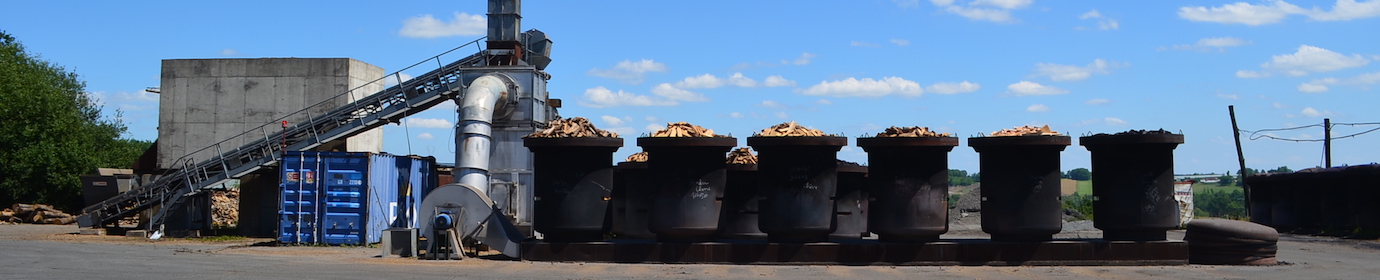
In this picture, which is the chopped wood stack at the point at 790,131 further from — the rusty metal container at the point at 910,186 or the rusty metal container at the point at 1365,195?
the rusty metal container at the point at 1365,195

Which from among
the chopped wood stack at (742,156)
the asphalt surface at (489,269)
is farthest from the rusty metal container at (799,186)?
the chopped wood stack at (742,156)

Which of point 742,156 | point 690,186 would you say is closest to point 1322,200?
point 742,156

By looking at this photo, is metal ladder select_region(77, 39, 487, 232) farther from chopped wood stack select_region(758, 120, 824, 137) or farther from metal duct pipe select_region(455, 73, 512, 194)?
chopped wood stack select_region(758, 120, 824, 137)

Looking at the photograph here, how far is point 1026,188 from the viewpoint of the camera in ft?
51.8

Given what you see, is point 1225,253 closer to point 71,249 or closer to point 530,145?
point 530,145

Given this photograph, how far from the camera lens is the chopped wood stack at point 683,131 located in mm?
16312

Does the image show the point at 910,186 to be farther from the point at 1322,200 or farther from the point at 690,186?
the point at 1322,200

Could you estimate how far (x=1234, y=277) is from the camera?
45.9ft

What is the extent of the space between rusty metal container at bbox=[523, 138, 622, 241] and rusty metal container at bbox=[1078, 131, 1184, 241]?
24.2ft

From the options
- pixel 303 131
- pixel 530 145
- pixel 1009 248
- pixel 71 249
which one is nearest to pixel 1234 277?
pixel 1009 248

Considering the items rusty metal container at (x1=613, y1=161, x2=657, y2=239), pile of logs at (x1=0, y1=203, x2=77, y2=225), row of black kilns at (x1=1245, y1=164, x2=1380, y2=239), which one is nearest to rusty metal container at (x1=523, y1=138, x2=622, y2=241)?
rusty metal container at (x1=613, y1=161, x2=657, y2=239)

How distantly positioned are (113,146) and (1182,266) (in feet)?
136

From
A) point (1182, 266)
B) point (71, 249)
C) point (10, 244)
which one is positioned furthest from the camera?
point (10, 244)

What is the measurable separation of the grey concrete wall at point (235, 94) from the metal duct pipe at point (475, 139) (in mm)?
11612
